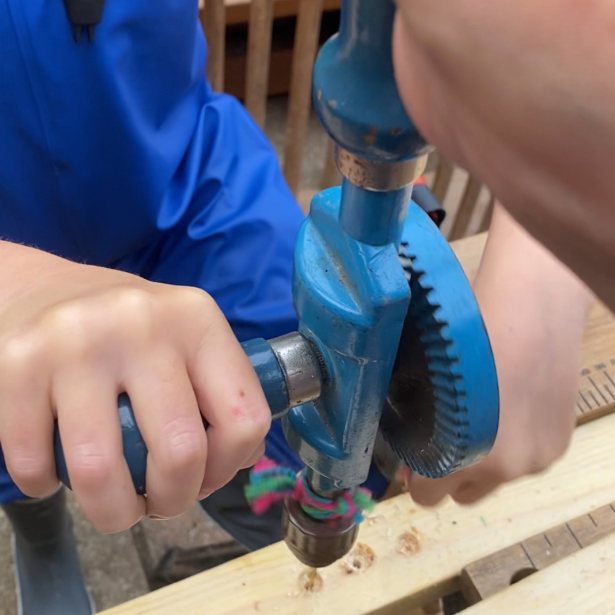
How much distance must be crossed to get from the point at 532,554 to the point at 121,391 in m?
0.39

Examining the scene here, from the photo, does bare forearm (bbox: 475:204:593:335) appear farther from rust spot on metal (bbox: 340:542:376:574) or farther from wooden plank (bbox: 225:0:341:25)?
wooden plank (bbox: 225:0:341:25)

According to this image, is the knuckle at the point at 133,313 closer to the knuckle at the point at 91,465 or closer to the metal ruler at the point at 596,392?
the knuckle at the point at 91,465

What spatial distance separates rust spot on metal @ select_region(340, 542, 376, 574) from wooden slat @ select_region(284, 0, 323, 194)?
2.02ft

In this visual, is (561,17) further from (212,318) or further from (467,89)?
(212,318)

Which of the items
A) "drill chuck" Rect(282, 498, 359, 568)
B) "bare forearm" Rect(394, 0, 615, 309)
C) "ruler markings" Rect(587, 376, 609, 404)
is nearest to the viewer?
"bare forearm" Rect(394, 0, 615, 309)

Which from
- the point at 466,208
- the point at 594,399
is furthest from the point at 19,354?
the point at 466,208

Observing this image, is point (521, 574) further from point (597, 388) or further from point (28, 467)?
point (28, 467)

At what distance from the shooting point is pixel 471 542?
0.52 meters

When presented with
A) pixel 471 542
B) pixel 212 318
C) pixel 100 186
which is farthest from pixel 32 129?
pixel 471 542

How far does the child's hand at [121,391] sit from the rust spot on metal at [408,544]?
28cm

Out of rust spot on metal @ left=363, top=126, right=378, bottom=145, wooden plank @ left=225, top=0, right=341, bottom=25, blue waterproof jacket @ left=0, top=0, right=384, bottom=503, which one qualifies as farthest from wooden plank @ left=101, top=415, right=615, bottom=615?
wooden plank @ left=225, top=0, right=341, bottom=25

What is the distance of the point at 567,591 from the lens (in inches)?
18.3

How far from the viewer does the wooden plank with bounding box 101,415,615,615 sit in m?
0.48

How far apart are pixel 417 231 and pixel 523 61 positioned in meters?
0.18
